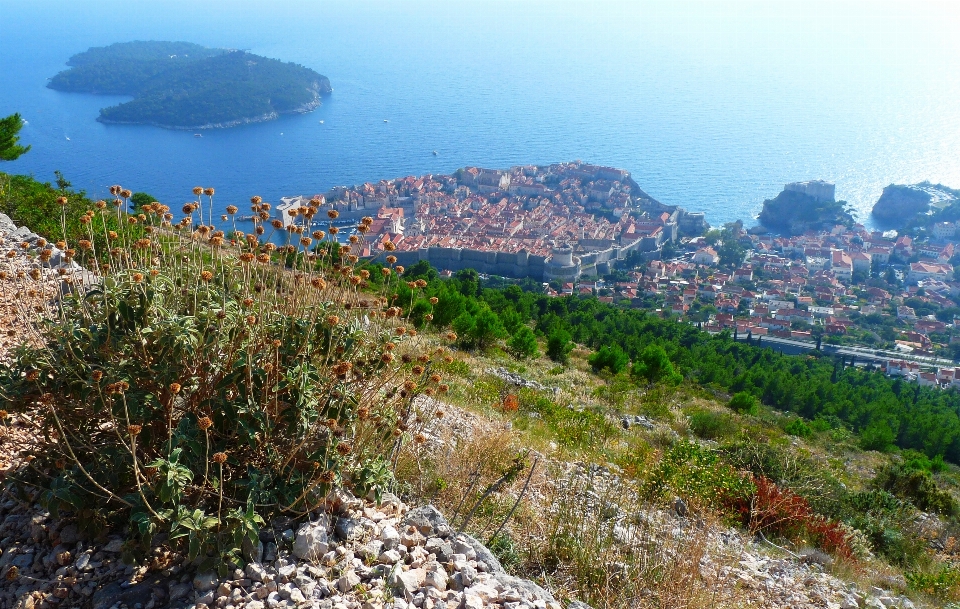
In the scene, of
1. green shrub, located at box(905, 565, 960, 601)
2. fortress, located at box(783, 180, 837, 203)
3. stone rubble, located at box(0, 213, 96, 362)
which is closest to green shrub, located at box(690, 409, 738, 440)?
green shrub, located at box(905, 565, 960, 601)

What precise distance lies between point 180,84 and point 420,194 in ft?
84.9

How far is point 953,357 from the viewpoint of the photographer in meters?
25.7

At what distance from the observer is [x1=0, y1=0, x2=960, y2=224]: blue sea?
43750 millimetres

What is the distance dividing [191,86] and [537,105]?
104 feet

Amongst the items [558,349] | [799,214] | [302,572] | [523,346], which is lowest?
[799,214]

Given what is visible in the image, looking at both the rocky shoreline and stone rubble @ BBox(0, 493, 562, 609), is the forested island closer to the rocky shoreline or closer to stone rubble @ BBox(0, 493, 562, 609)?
the rocky shoreline

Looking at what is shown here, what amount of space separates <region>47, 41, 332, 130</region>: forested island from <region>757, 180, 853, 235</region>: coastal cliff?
37946mm

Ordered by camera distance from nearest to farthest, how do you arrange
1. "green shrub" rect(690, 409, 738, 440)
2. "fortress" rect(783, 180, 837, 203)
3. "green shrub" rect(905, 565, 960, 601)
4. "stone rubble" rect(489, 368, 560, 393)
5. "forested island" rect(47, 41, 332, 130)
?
"green shrub" rect(905, 565, 960, 601), "stone rubble" rect(489, 368, 560, 393), "green shrub" rect(690, 409, 738, 440), "fortress" rect(783, 180, 837, 203), "forested island" rect(47, 41, 332, 130)

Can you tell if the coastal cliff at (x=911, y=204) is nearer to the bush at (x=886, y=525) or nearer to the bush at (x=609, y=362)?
the bush at (x=609, y=362)

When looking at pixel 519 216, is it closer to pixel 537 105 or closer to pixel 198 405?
pixel 537 105

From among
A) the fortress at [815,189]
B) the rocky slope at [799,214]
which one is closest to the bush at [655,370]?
the rocky slope at [799,214]

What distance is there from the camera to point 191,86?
171ft

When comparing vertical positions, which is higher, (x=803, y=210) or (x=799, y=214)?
(x=803, y=210)

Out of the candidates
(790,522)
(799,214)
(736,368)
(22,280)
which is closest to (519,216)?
(799,214)
